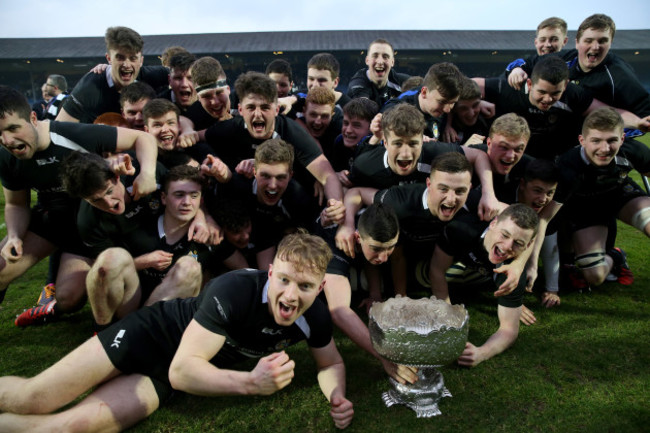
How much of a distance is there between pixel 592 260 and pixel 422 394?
2.88m

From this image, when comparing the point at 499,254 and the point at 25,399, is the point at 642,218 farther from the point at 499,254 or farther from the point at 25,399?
the point at 25,399

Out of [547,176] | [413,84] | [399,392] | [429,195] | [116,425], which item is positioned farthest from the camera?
[413,84]

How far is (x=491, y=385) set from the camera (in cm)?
292

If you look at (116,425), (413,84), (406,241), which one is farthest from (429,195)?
(413,84)

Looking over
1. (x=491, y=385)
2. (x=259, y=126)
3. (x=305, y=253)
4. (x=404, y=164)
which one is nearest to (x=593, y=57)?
(x=404, y=164)

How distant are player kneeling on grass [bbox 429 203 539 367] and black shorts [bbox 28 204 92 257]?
3.26 meters

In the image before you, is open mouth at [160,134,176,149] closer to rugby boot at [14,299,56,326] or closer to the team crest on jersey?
rugby boot at [14,299,56,326]

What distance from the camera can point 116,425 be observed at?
2461 millimetres

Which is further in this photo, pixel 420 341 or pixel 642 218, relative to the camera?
pixel 642 218

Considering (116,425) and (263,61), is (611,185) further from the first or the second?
(263,61)

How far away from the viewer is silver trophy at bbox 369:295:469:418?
2.42 metres

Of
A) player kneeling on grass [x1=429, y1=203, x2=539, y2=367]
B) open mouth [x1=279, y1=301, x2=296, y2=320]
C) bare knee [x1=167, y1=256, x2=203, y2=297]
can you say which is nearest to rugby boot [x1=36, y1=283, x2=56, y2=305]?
bare knee [x1=167, y1=256, x2=203, y2=297]

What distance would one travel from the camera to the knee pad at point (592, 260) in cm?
441

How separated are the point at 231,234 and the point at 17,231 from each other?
73.1 inches
